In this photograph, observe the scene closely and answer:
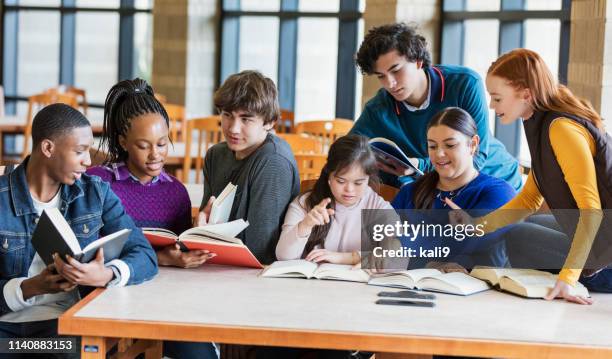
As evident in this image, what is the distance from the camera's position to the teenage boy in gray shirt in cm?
296

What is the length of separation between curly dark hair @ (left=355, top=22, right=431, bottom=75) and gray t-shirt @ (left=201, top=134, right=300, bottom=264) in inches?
23.0

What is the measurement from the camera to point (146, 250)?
8.71ft

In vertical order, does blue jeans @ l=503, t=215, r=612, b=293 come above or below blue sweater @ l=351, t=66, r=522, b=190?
below

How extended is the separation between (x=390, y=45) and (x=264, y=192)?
32.7 inches

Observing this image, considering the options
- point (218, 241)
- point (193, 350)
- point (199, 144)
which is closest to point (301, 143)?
point (199, 144)

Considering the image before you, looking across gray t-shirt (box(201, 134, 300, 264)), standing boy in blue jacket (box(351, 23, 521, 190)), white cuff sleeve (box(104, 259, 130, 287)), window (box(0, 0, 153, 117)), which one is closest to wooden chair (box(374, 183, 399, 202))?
standing boy in blue jacket (box(351, 23, 521, 190))

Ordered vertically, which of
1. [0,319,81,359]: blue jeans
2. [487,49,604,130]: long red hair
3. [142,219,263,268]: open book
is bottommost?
[0,319,81,359]: blue jeans

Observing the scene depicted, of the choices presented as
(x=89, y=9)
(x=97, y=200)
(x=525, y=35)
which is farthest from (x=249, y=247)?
(x=89, y=9)

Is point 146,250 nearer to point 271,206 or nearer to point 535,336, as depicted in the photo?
point 271,206

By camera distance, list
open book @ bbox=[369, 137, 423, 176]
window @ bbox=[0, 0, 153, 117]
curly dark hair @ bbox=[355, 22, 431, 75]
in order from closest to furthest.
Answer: open book @ bbox=[369, 137, 423, 176], curly dark hair @ bbox=[355, 22, 431, 75], window @ bbox=[0, 0, 153, 117]

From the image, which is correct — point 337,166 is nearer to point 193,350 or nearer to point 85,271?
point 193,350

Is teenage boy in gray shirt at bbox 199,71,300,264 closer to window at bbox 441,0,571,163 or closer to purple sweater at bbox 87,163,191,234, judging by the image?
purple sweater at bbox 87,163,191,234

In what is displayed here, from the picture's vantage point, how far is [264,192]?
2.97 meters

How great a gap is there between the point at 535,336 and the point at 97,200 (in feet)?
4.10
